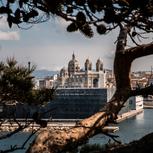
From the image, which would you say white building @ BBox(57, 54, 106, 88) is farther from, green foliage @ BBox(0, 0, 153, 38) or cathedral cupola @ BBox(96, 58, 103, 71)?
green foliage @ BBox(0, 0, 153, 38)

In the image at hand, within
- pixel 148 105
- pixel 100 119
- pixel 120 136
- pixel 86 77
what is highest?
pixel 86 77

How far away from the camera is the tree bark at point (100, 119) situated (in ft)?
5.64

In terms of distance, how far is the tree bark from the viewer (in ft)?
5.64

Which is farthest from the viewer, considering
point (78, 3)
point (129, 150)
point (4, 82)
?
point (4, 82)

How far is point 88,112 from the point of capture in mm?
43500

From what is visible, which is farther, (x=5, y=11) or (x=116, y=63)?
(x=116, y=63)

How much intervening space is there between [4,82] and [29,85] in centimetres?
26

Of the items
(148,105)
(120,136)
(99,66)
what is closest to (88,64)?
(99,66)

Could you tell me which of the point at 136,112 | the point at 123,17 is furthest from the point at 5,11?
the point at 136,112

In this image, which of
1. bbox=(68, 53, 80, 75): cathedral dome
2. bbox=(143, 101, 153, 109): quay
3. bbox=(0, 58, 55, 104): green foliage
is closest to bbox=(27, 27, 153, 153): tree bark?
bbox=(0, 58, 55, 104): green foliage

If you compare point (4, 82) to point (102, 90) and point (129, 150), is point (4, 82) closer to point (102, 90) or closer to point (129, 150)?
point (129, 150)

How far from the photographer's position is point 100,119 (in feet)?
6.13

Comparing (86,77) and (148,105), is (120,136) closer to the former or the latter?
(86,77)

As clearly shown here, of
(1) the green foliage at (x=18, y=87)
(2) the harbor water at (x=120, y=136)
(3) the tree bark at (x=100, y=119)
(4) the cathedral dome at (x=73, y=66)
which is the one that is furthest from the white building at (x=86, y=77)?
(3) the tree bark at (x=100, y=119)
